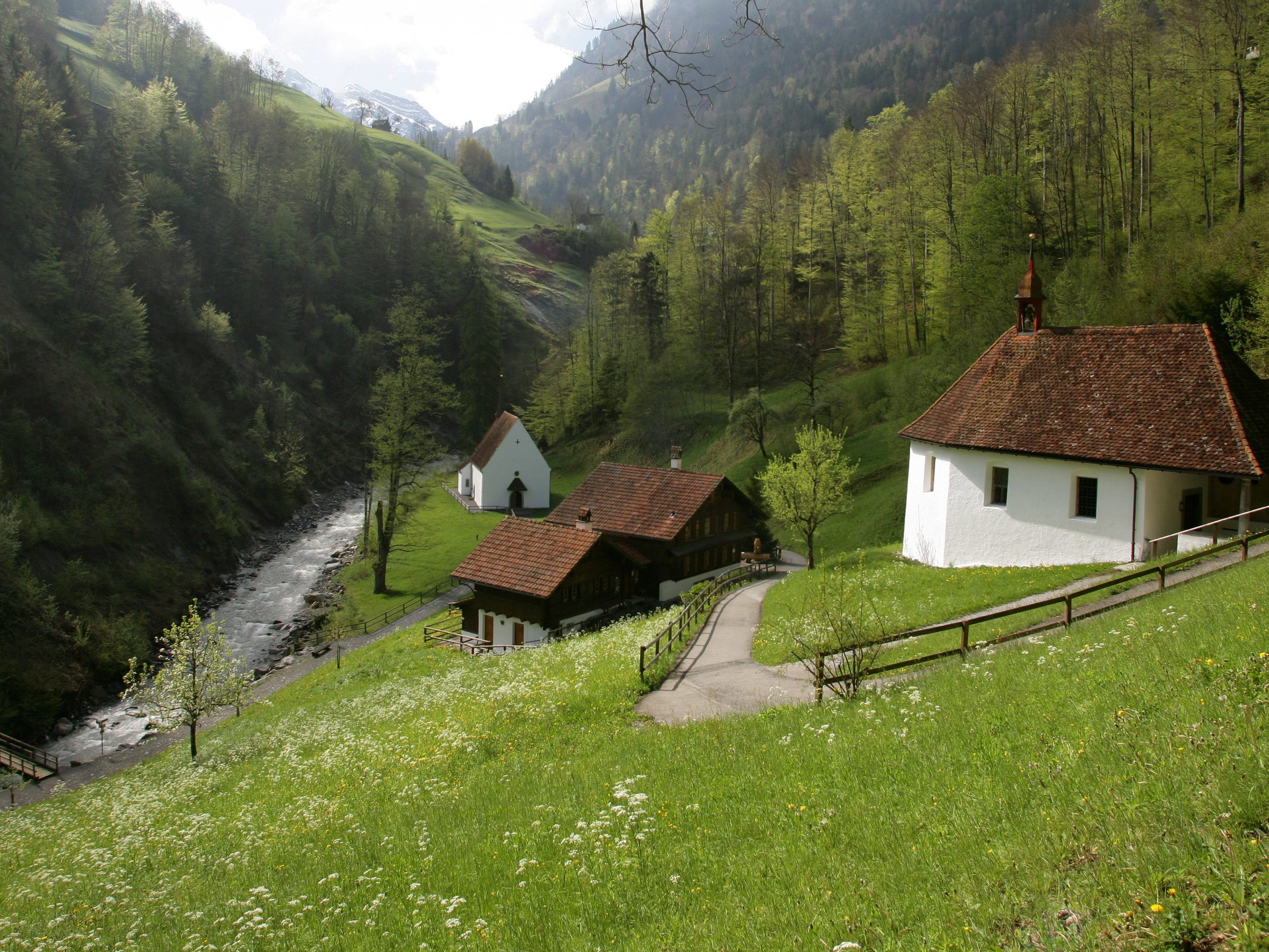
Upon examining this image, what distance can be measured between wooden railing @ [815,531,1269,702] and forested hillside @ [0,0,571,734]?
30.7 meters

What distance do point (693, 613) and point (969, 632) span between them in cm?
1117

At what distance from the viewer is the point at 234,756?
20922mm

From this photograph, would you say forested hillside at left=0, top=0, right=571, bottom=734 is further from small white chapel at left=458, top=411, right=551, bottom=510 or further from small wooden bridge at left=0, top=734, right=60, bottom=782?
small white chapel at left=458, top=411, right=551, bottom=510

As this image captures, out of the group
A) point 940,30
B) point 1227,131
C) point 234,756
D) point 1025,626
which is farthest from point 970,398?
point 940,30

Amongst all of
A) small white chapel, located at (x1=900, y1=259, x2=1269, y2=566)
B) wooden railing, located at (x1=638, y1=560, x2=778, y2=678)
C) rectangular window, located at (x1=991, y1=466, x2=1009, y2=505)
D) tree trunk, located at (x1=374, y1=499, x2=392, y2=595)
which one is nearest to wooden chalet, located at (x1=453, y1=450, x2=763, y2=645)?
wooden railing, located at (x1=638, y1=560, x2=778, y2=678)

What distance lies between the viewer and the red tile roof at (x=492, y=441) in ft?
213

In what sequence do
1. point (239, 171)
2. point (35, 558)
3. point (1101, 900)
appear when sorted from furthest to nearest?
point (239, 171)
point (35, 558)
point (1101, 900)

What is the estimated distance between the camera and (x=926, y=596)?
22.1 meters

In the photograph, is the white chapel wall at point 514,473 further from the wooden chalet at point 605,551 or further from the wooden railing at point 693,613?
the wooden railing at point 693,613

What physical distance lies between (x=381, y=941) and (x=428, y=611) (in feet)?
118

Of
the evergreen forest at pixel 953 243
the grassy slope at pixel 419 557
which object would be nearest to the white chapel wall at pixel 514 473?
the grassy slope at pixel 419 557

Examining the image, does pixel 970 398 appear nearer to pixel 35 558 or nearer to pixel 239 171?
pixel 35 558

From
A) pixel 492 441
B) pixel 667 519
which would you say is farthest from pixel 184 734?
pixel 492 441

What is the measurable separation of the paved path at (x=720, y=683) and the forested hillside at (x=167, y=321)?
25.9 meters
